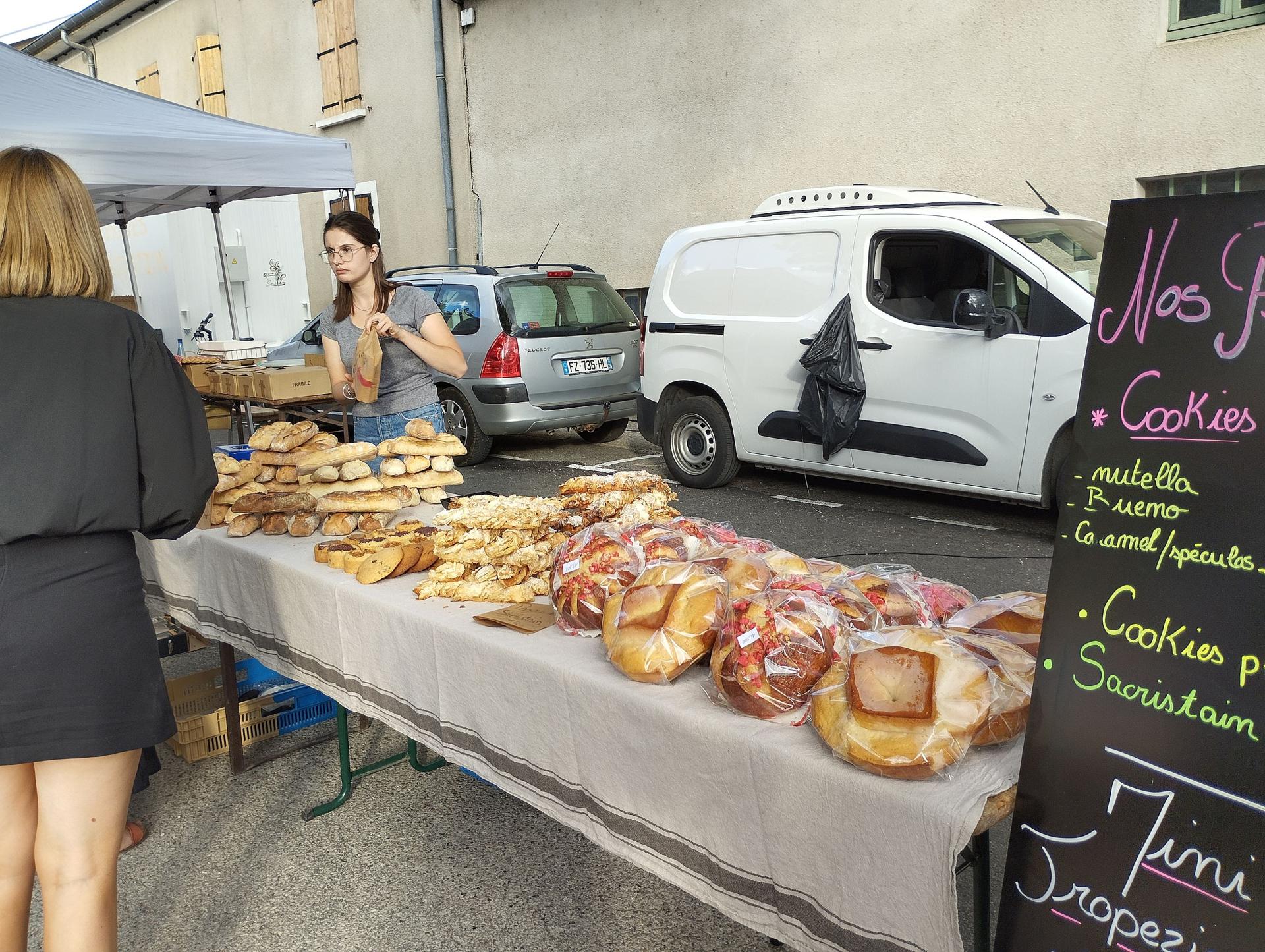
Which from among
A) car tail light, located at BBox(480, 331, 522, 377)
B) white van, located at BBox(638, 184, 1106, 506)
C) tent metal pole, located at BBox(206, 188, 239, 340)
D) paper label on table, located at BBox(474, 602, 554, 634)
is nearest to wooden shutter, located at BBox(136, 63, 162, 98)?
tent metal pole, located at BBox(206, 188, 239, 340)

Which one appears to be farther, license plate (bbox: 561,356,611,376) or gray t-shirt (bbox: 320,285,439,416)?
license plate (bbox: 561,356,611,376)

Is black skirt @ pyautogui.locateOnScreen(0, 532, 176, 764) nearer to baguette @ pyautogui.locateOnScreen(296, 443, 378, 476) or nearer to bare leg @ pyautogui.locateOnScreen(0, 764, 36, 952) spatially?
bare leg @ pyautogui.locateOnScreen(0, 764, 36, 952)

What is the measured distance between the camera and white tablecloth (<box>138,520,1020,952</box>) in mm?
1541

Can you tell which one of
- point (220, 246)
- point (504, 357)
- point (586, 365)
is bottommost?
point (586, 365)

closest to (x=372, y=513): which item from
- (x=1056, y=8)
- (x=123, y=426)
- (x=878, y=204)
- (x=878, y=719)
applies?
(x=123, y=426)

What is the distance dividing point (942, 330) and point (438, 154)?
10647 mm

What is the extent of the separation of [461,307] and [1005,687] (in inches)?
334

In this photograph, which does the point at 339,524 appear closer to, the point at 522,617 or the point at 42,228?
the point at 522,617

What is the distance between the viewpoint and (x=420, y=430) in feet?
11.6

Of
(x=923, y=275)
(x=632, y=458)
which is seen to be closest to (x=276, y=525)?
(x=923, y=275)

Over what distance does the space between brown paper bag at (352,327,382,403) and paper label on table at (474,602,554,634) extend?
5.05 feet

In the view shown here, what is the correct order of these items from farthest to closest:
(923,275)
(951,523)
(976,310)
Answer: (923,275) < (951,523) < (976,310)

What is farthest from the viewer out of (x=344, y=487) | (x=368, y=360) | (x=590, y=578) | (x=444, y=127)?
(x=444, y=127)

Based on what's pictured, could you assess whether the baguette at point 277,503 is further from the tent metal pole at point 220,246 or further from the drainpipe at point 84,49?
the drainpipe at point 84,49
